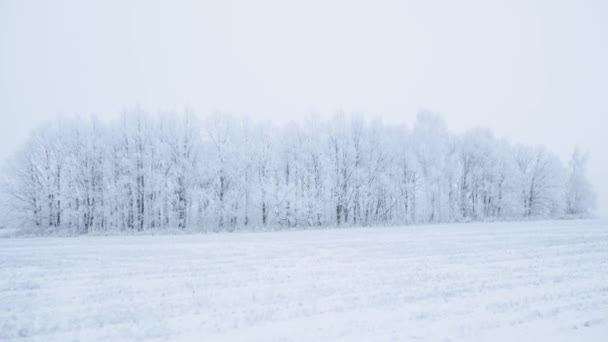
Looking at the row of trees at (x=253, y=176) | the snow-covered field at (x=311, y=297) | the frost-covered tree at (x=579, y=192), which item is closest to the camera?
the snow-covered field at (x=311, y=297)

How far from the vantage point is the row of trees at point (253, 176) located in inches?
1451

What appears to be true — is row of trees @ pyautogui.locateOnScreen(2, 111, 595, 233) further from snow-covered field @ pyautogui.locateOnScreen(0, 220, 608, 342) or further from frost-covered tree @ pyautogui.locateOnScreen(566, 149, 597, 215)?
snow-covered field @ pyautogui.locateOnScreen(0, 220, 608, 342)

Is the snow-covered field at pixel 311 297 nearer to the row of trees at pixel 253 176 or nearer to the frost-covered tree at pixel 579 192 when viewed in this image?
the row of trees at pixel 253 176

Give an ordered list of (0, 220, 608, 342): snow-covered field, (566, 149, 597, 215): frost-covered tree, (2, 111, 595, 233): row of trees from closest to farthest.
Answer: (0, 220, 608, 342): snow-covered field → (2, 111, 595, 233): row of trees → (566, 149, 597, 215): frost-covered tree

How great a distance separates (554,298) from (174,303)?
998cm

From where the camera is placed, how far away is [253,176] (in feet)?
136

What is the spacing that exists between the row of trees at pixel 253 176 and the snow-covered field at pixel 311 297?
21647 mm

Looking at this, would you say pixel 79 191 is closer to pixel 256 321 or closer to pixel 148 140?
pixel 148 140

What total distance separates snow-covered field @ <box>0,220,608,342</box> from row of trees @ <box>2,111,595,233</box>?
21647 mm

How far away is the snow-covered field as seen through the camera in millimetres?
6770

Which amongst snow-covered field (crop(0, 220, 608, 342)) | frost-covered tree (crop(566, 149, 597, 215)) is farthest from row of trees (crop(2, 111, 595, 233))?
snow-covered field (crop(0, 220, 608, 342))

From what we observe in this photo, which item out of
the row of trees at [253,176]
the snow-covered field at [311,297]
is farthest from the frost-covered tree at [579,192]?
the snow-covered field at [311,297]

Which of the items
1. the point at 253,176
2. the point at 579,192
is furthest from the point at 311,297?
the point at 579,192

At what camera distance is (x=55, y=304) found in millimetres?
8836
